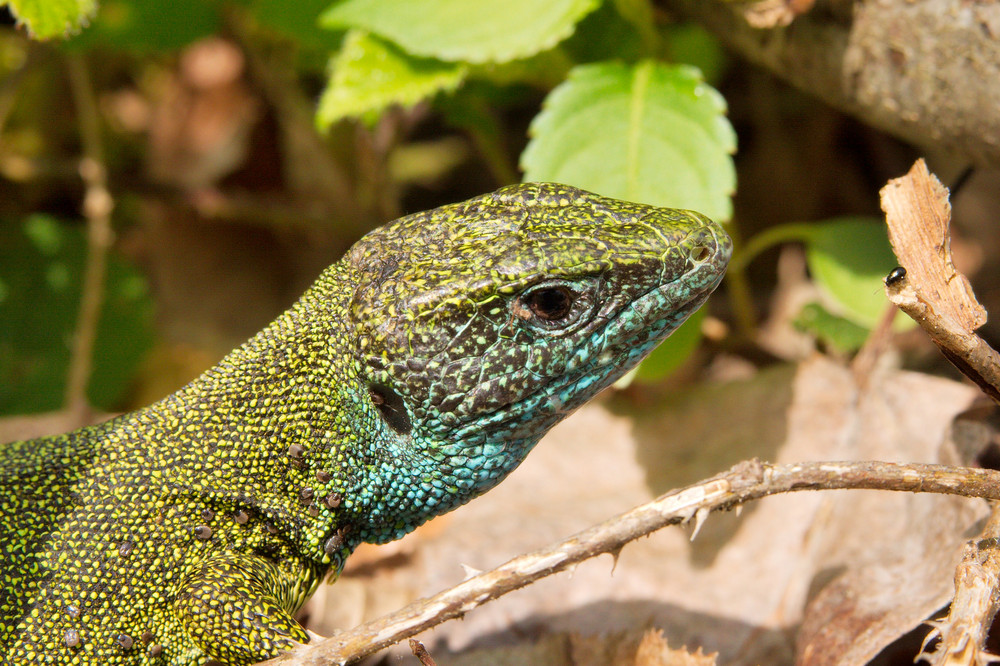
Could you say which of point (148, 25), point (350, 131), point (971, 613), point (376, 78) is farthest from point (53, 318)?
point (971, 613)

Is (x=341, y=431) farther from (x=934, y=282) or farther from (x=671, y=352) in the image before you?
(x=934, y=282)

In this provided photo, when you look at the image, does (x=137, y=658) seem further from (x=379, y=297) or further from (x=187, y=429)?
(x=379, y=297)

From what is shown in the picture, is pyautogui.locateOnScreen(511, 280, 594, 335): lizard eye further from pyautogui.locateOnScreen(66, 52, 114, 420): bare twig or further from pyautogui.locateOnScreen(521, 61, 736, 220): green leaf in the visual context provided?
pyautogui.locateOnScreen(66, 52, 114, 420): bare twig

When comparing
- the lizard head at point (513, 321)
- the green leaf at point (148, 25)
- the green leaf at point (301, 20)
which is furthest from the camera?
the green leaf at point (148, 25)

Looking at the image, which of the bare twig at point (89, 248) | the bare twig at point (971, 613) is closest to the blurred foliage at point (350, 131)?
the bare twig at point (89, 248)

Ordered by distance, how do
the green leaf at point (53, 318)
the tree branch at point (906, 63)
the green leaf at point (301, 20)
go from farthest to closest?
1. the green leaf at point (53, 318)
2. the green leaf at point (301, 20)
3. the tree branch at point (906, 63)

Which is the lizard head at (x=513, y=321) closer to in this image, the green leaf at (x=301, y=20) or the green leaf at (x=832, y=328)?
the green leaf at (x=832, y=328)

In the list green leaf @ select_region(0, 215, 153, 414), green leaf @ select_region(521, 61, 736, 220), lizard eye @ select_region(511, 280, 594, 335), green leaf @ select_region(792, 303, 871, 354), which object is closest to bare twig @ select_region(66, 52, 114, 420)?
green leaf @ select_region(0, 215, 153, 414)

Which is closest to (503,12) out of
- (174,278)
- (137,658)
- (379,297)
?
(379,297)
